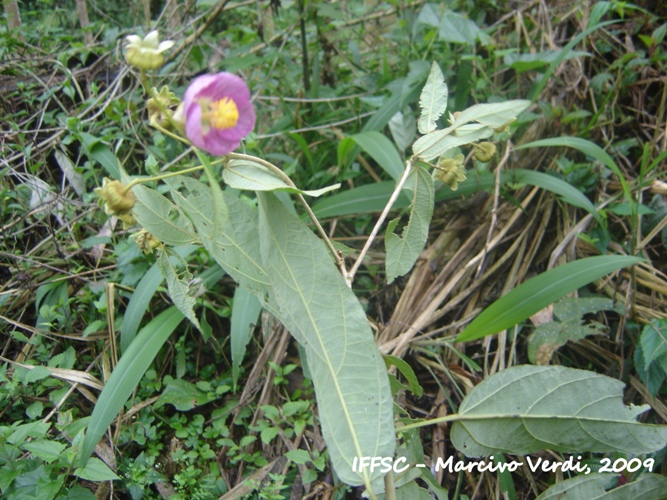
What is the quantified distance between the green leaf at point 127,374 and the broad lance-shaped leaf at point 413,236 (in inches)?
25.5

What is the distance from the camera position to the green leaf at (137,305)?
4.13 ft

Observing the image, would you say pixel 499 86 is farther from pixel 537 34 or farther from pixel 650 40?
pixel 650 40

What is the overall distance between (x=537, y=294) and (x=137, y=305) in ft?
3.15

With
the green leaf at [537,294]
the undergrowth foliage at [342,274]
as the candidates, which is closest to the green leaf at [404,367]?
the undergrowth foliage at [342,274]

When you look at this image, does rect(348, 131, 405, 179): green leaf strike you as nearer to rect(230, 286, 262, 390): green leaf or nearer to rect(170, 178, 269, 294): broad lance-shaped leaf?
rect(230, 286, 262, 390): green leaf

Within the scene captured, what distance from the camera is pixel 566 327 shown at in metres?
1.24

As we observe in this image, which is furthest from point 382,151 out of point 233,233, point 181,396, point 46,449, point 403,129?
point 46,449

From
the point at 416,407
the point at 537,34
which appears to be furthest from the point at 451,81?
the point at 416,407

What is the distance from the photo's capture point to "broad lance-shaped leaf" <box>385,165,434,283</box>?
0.87m

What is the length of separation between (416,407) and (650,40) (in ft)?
4.87

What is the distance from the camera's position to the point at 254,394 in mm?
1296

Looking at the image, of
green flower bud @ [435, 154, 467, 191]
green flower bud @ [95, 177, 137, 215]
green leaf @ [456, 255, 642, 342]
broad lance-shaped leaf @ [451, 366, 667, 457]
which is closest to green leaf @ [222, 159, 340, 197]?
green flower bud @ [95, 177, 137, 215]

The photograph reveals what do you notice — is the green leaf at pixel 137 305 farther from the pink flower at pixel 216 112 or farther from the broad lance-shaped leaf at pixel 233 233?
the pink flower at pixel 216 112

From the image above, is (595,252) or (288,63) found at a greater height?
(288,63)
